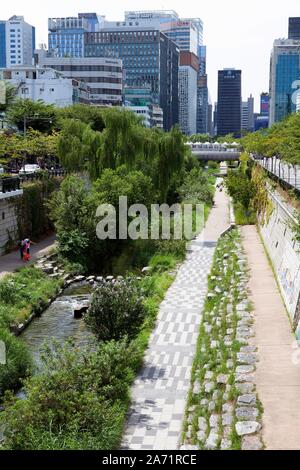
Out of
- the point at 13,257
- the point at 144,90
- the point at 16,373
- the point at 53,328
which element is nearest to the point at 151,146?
the point at 13,257

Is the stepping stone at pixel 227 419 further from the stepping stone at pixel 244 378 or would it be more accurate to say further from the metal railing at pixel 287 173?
the metal railing at pixel 287 173

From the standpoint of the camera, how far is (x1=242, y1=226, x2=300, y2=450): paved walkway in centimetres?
983

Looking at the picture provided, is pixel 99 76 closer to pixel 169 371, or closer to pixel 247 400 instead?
pixel 169 371

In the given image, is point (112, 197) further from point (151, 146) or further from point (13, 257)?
point (151, 146)

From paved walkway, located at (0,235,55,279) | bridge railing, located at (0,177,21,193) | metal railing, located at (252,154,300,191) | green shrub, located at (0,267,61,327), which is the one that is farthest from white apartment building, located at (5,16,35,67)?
green shrub, located at (0,267,61,327)

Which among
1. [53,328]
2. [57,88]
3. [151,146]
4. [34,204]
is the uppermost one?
[57,88]

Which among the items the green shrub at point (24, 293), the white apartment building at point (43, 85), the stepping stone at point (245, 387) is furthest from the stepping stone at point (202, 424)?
the white apartment building at point (43, 85)

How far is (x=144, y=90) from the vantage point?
432ft

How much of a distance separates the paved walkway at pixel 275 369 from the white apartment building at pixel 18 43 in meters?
182

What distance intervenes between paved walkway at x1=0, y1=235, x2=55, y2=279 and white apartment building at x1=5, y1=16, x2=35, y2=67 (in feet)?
548

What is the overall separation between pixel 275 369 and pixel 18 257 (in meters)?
16.8

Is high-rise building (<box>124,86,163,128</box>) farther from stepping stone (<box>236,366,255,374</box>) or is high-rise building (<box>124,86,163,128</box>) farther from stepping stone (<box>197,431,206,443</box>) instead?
stepping stone (<box>197,431,206,443</box>)

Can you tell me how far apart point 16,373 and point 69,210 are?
543 inches

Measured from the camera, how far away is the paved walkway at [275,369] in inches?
387
